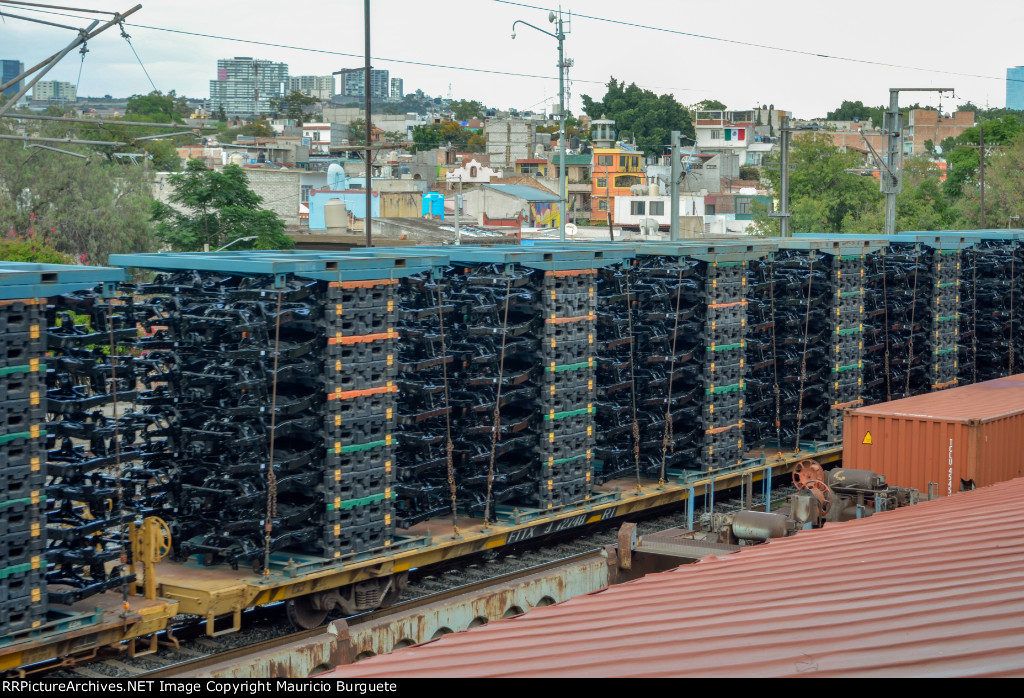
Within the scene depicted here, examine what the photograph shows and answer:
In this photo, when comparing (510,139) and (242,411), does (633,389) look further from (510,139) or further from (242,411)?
(510,139)

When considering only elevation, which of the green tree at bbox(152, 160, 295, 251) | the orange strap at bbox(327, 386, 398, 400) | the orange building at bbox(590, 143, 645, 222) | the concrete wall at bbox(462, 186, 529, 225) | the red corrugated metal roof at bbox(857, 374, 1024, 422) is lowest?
the red corrugated metal roof at bbox(857, 374, 1024, 422)

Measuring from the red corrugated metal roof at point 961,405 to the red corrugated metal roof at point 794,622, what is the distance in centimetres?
743

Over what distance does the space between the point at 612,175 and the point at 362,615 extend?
83.7 meters

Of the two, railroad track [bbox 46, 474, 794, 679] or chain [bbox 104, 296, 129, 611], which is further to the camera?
railroad track [bbox 46, 474, 794, 679]

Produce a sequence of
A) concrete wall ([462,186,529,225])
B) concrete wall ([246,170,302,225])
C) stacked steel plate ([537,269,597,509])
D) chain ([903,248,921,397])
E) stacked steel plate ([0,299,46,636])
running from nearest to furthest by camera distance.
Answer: stacked steel plate ([0,299,46,636]) → stacked steel plate ([537,269,597,509]) → chain ([903,248,921,397]) → concrete wall ([246,170,302,225]) → concrete wall ([462,186,529,225])

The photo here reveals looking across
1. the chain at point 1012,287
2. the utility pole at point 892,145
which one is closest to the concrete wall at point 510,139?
the utility pole at point 892,145

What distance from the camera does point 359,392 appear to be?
15.9m

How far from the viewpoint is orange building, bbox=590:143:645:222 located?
320 ft

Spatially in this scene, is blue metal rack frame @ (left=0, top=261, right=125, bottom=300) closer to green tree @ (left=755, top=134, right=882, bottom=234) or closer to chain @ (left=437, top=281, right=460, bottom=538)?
chain @ (left=437, top=281, right=460, bottom=538)

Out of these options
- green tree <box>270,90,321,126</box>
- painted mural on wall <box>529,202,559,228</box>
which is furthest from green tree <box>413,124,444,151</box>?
painted mural on wall <box>529,202,559,228</box>

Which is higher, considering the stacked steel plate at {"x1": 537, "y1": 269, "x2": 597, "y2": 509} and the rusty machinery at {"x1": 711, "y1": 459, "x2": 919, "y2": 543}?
the stacked steel plate at {"x1": 537, "y1": 269, "x2": 597, "y2": 509}

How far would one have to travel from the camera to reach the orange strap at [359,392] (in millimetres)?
15673

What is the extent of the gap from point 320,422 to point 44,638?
4471 millimetres

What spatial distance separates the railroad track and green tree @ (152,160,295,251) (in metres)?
25.1
